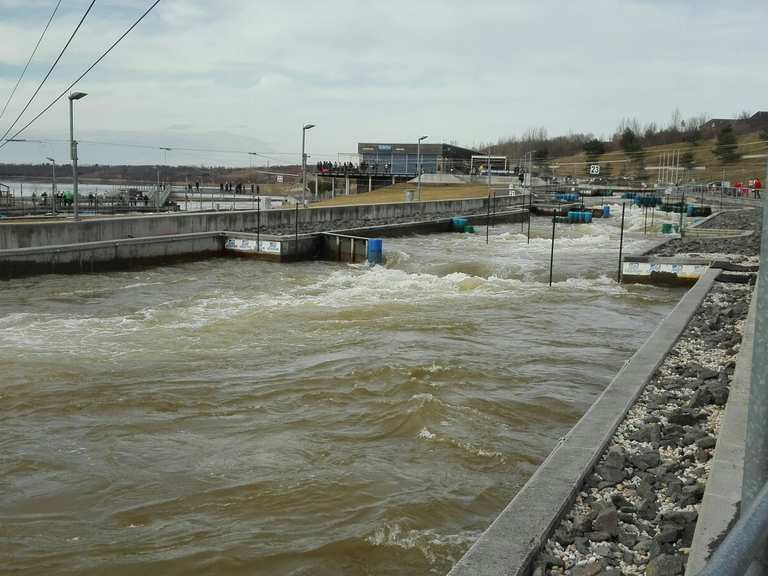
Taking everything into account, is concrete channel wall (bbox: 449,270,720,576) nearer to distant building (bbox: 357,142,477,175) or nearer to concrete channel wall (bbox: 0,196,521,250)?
concrete channel wall (bbox: 0,196,521,250)

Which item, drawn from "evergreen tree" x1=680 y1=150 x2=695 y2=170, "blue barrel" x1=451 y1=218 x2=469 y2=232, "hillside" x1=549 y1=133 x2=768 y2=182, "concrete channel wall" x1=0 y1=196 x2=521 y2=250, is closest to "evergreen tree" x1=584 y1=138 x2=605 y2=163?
"hillside" x1=549 y1=133 x2=768 y2=182

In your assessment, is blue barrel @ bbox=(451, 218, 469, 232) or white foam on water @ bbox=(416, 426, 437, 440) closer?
white foam on water @ bbox=(416, 426, 437, 440)

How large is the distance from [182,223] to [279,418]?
760 inches

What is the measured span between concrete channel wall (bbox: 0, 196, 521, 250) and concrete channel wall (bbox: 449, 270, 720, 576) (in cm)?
1831

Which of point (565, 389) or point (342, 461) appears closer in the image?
point (342, 461)

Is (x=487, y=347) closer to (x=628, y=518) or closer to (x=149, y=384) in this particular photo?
(x=149, y=384)

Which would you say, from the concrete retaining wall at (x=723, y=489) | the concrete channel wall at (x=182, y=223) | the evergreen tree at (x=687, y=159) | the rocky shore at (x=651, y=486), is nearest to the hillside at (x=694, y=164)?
the evergreen tree at (x=687, y=159)

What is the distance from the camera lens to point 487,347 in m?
13.5

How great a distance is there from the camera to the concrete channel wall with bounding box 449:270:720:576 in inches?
177

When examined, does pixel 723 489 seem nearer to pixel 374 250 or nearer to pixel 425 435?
pixel 425 435

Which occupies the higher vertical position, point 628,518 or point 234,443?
point 628,518

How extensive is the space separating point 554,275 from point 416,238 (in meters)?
14.1

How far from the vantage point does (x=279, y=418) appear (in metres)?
9.52

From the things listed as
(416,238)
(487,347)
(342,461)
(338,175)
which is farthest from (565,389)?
(338,175)
